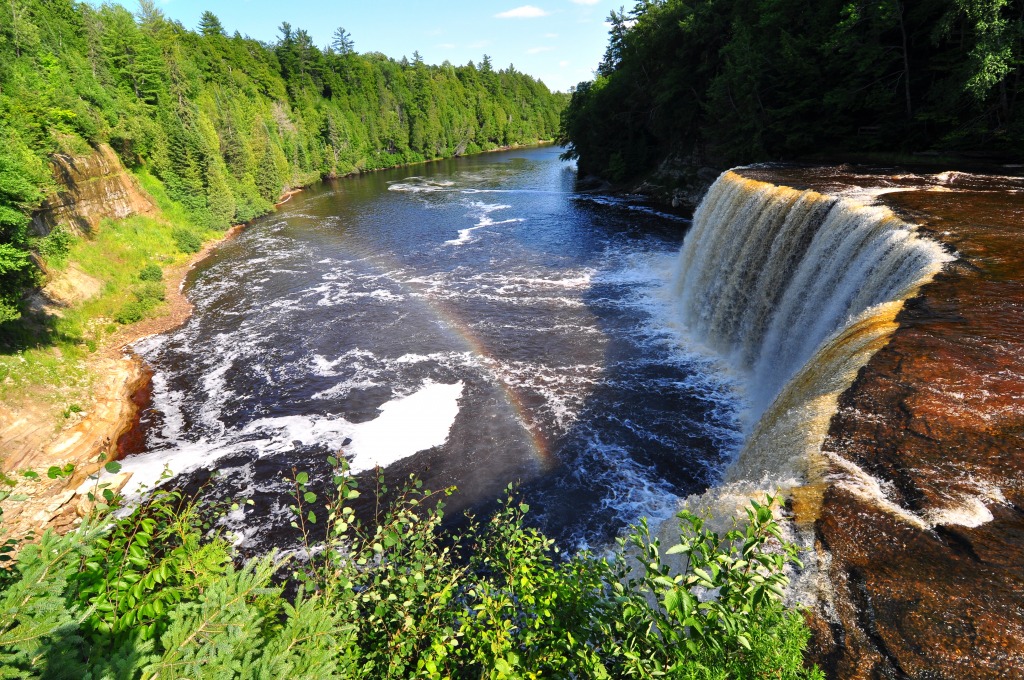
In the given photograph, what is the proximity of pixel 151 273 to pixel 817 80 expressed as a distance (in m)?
38.9

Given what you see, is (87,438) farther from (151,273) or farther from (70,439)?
(151,273)

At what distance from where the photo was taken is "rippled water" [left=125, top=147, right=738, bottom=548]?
12531 mm

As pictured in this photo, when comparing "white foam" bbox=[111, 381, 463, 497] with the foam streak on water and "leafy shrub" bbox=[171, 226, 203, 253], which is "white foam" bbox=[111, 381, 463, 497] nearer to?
the foam streak on water

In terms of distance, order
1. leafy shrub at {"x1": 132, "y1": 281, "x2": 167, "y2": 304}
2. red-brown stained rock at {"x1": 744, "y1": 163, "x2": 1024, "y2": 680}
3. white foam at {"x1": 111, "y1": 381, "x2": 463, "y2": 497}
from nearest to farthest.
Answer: red-brown stained rock at {"x1": 744, "y1": 163, "x2": 1024, "y2": 680}
white foam at {"x1": 111, "y1": 381, "x2": 463, "y2": 497}
leafy shrub at {"x1": 132, "y1": 281, "x2": 167, "y2": 304}

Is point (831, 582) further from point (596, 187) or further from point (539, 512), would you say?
point (596, 187)

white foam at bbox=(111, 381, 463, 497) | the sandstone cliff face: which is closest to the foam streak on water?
white foam at bbox=(111, 381, 463, 497)

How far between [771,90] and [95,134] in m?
43.2

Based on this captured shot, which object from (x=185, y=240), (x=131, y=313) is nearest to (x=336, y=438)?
(x=131, y=313)

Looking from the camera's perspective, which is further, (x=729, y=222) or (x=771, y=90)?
(x=771, y=90)

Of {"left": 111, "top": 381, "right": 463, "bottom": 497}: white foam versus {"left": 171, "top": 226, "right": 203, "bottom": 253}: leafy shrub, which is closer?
{"left": 111, "top": 381, "right": 463, "bottom": 497}: white foam

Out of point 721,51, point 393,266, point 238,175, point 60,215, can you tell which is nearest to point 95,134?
point 60,215

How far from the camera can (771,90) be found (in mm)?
30375

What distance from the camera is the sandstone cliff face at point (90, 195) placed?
25.0 m

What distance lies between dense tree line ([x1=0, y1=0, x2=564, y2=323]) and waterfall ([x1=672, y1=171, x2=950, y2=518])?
70.8 feet
